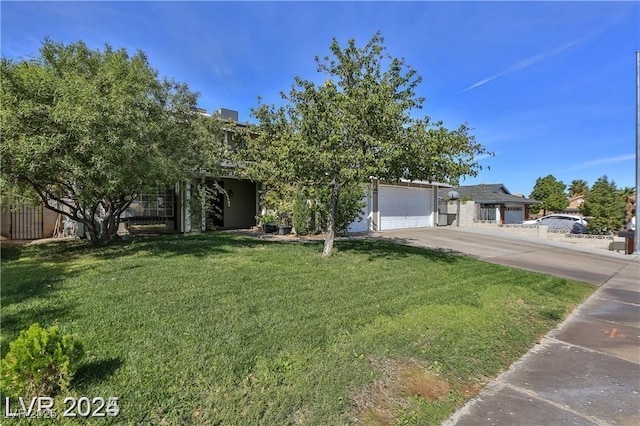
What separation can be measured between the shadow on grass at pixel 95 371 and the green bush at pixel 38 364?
15 centimetres

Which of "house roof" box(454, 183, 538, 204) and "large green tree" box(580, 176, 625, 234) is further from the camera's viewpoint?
"house roof" box(454, 183, 538, 204)

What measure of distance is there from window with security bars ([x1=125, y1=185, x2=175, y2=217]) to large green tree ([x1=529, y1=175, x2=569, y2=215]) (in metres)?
43.2

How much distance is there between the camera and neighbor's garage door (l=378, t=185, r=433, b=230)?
21.5m

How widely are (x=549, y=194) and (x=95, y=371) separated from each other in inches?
2181

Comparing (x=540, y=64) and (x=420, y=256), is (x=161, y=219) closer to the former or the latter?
(x=420, y=256)

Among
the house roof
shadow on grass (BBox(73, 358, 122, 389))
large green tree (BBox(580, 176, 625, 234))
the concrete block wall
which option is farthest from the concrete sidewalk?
the house roof

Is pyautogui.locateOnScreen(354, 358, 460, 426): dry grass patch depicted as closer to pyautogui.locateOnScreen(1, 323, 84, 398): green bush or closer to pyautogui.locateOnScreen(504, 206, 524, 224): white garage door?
pyautogui.locateOnScreen(1, 323, 84, 398): green bush

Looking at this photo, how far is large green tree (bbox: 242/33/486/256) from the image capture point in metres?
7.80

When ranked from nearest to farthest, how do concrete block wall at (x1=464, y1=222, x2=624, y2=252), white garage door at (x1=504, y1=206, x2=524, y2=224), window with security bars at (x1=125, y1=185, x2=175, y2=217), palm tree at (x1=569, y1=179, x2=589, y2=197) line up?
window with security bars at (x1=125, y1=185, x2=175, y2=217), concrete block wall at (x1=464, y1=222, x2=624, y2=252), white garage door at (x1=504, y1=206, x2=524, y2=224), palm tree at (x1=569, y1=179, x2=589, y2=197)

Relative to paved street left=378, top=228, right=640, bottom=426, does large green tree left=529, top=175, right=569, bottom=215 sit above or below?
above

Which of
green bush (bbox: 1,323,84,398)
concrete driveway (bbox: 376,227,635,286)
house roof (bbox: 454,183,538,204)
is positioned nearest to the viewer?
green bush (bbox: 1,323,84,398)

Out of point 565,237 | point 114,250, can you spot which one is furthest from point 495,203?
point 114,250

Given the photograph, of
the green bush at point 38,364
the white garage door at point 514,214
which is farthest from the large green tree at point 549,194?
the green bush at point 38,364

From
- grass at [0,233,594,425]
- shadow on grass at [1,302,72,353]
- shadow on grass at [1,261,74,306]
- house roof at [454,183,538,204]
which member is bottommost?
grass at [0,233,594,425]
